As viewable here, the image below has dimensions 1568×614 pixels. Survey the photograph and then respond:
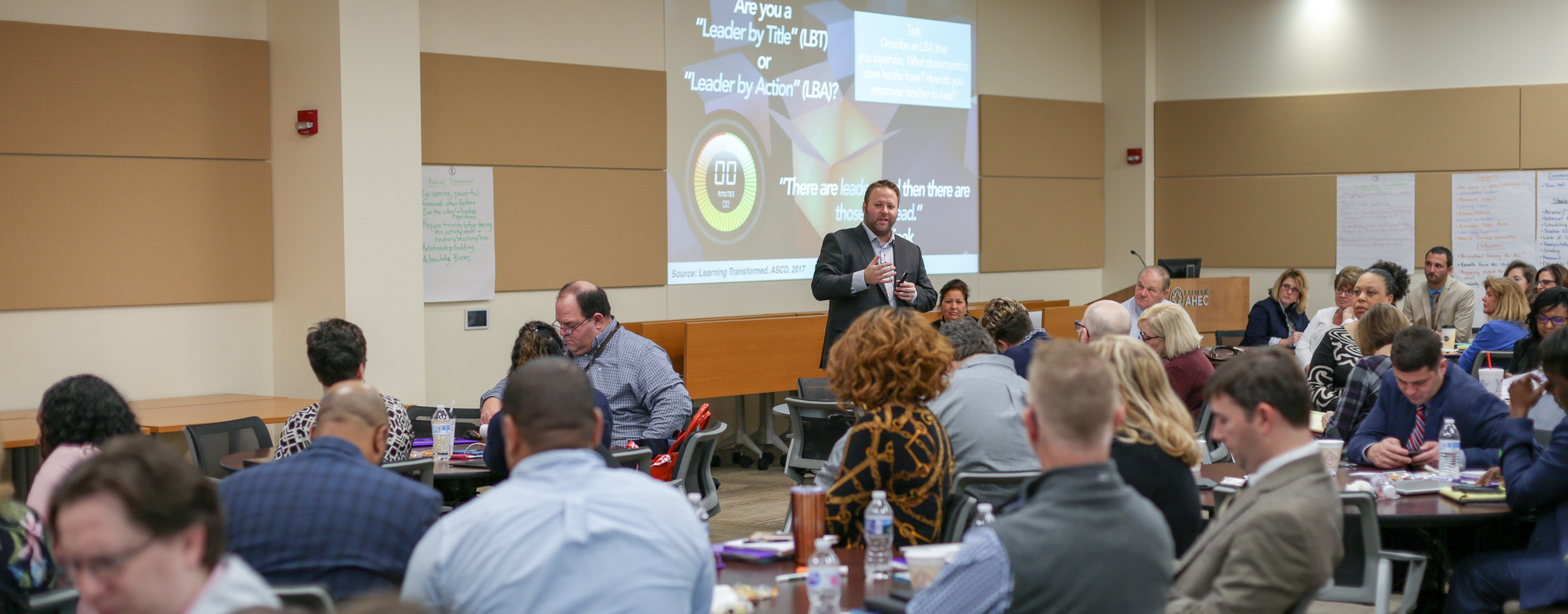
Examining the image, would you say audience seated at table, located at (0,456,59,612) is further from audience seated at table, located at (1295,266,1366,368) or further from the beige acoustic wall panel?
the beige acoustic wall panel

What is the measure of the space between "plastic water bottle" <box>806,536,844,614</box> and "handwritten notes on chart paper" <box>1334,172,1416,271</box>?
30.2 feet

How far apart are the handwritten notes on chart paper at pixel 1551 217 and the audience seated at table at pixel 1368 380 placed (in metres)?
5.74

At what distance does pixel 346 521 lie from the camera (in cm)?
242

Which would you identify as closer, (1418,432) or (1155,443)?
(1155,443)

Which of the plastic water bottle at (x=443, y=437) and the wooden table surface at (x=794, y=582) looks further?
the plastic water bottle at (x=443, y=437)

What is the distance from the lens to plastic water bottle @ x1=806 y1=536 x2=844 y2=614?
2416mm

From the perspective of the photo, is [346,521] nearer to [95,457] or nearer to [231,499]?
[231,499]

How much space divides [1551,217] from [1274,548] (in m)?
9.16

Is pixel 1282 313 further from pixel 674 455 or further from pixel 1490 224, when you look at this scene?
pixel 674 455

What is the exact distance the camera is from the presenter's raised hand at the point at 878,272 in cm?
610

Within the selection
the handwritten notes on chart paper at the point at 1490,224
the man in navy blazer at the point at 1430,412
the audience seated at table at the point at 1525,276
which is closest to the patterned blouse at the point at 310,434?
the man in navy blazer at the point at 1430,412

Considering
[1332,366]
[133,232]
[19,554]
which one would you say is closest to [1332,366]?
[1332,366]

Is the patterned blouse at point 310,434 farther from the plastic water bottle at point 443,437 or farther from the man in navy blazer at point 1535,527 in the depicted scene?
the man in navy blazer at point 1535,527

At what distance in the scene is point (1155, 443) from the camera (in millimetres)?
3018
